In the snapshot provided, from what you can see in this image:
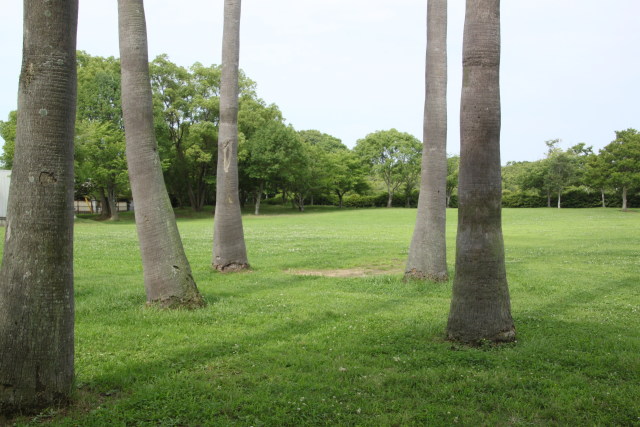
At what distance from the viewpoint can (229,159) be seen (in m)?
13.2

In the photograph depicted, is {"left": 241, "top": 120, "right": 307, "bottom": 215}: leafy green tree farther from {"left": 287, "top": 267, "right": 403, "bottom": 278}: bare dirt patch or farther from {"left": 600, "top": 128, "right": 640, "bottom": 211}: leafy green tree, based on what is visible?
{"left": 287, "top": 267, "right": 403, "bottom": 278}: bare dirt patch

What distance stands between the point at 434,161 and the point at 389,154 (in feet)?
220

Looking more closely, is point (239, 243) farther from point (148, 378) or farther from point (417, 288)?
point (148, 378)

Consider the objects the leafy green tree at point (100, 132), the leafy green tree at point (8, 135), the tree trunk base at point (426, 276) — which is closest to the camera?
the tree trunk base at point (426, 276)

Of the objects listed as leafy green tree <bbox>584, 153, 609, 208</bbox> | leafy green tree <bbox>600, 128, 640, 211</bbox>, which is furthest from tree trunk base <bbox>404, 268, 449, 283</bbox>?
leafy green tree <bbox>584, 153, 609, 208</bbox>

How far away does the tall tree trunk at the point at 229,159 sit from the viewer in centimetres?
1309

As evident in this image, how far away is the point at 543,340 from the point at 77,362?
5.93 meters

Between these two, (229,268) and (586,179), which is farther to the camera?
(586,179)

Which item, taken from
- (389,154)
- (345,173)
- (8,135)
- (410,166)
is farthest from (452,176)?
(8,135)

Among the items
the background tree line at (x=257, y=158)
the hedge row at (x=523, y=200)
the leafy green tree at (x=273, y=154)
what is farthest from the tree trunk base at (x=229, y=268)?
the hedge row at (x=523, y=200)

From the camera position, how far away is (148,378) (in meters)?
5.23

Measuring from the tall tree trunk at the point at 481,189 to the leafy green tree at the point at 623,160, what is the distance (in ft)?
176

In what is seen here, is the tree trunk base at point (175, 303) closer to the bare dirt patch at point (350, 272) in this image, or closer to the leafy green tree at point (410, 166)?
the bare dirt patch at point (350, 272)

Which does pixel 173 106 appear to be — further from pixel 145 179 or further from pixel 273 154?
pixel 145 179
